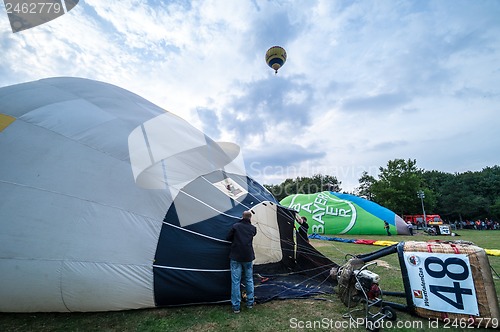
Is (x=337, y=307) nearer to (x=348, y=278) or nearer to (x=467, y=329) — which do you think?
(x=348, y=278)

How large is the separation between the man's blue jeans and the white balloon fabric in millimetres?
181

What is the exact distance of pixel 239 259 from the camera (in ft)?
12.3

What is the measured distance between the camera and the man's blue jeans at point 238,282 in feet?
12.0

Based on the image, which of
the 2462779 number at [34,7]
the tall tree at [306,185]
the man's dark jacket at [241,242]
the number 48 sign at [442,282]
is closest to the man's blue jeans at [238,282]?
the man's dark jacket at [241,242]

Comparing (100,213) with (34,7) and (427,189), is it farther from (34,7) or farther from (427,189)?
(427,189)

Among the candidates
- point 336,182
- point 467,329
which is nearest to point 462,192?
point 336,182

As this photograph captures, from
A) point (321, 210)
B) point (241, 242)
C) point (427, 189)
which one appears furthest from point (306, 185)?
point (241, 242)

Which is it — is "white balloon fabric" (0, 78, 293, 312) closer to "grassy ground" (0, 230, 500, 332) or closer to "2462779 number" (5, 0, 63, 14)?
"grassy ground" (0, 230, 500, 332)

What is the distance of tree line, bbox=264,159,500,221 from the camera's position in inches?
1266

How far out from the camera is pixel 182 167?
456cm

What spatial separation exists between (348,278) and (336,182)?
5743 cm

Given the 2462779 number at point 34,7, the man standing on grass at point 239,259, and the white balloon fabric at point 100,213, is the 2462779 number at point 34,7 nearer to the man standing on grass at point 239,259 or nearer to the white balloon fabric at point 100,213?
the white balloon fabric at point 100,213

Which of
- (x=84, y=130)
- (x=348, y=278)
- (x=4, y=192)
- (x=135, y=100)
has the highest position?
(x=135, y=100)

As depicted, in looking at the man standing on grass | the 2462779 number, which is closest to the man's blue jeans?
the man standing on grass
